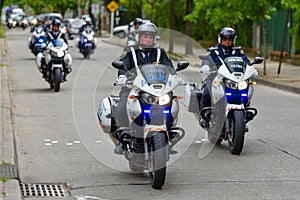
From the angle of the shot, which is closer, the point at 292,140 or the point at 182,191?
the point at 182,191

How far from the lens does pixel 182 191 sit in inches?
336

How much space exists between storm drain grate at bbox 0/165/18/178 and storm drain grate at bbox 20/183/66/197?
171 mm

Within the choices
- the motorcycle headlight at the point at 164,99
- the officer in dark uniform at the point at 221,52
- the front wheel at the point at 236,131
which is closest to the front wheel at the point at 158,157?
the motorcycle headlight at the point at 164,99

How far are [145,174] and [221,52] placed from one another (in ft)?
8.48

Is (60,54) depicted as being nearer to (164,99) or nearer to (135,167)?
(135,167)

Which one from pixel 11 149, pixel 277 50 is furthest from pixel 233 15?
pixel 11 149

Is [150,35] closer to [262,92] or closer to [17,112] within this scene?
[17,112]

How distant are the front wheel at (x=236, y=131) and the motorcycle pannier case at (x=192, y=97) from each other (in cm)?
75

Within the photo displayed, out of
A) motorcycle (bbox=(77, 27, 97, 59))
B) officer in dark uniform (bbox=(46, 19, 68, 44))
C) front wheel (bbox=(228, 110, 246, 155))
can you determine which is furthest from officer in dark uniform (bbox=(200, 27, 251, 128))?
motorcycle (bbox=(77, 27, 97, 59))

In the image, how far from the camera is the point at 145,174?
9.55 m

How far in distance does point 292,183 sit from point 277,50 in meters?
25.0

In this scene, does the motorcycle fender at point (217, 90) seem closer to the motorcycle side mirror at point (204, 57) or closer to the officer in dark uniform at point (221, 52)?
the officer in dark uniform at point (221, 52)

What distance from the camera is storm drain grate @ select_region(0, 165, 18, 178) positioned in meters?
8.96

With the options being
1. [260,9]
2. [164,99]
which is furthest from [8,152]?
[260,9]
